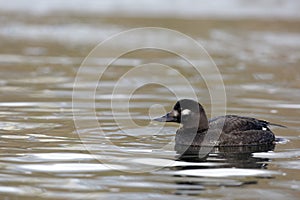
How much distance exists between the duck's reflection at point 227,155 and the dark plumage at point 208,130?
0.08 m

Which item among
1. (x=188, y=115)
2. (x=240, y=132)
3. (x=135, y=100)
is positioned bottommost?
(x=240, y=132)

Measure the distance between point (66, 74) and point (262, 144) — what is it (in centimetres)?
684

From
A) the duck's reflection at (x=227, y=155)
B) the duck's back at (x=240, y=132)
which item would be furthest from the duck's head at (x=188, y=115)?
the duck's reflection at (x=227, y=155)

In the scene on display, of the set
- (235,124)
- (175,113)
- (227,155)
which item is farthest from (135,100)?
(227,155)

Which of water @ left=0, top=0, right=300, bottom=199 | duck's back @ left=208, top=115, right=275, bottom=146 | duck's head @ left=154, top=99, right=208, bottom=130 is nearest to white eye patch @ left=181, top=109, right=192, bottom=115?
duck's head @ left=154, top=99, right=208, bottom=130

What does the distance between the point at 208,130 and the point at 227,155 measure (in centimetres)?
66

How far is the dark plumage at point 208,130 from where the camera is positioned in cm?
928

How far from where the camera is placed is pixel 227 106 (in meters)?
12.2

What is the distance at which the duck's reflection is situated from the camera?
8344 millimetres

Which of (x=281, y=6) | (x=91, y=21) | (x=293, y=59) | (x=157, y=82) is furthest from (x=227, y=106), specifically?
(x=281, y=6)

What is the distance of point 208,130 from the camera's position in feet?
30.9

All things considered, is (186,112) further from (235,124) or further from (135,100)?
(135,100)

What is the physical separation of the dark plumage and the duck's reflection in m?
0.08

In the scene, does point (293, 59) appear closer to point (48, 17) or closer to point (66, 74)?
point (66, 74)
